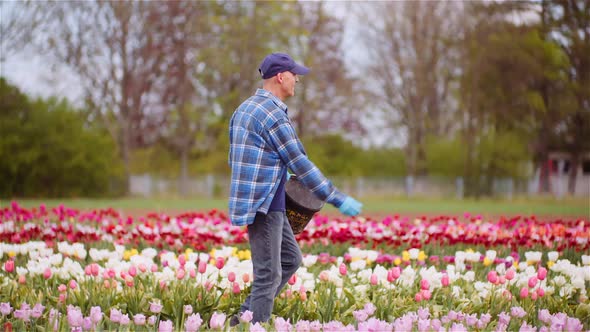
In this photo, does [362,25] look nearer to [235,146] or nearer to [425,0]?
[425,0]

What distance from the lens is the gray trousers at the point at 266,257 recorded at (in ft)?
13.8

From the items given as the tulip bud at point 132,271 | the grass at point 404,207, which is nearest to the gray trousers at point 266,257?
the tulip bud at point 132,271

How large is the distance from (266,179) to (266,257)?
1.49 feet

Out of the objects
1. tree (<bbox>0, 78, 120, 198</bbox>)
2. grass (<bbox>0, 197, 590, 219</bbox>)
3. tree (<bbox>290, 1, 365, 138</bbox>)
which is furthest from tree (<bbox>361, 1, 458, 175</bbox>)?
tree (<bbox>0, 78, 120, 198</bbox>)

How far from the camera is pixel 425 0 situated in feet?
108

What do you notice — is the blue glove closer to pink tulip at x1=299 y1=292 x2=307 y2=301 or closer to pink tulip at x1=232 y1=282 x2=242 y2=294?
pink tulip at x1=299 y1=292 x2=307 y2=301

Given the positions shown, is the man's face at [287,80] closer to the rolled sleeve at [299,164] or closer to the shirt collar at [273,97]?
the shirt collar at [273,97]

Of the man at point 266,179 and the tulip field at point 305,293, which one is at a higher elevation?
the man at point 266,179

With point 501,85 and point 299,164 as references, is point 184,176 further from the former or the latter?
point 299,164

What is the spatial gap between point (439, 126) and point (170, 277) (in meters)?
35.0

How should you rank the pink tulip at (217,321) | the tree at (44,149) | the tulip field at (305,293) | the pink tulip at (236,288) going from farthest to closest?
the tree at (44,149), the pink tulip at (236,288), the tulip field at (305,293), the pink tulip at (217,321)

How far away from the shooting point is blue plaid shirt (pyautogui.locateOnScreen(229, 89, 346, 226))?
4.14 metres

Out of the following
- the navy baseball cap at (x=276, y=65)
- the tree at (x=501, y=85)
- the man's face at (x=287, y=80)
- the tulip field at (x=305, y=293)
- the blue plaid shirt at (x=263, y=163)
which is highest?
the tree at (x=501, y=85)

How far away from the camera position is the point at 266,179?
4.17 meters
